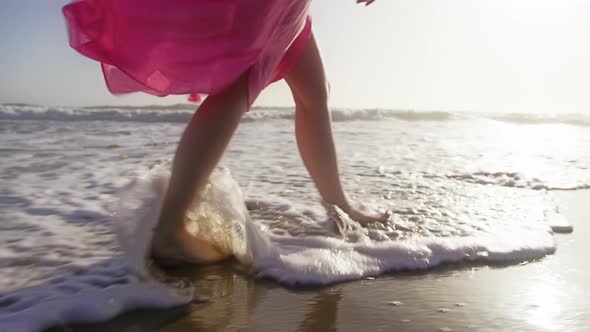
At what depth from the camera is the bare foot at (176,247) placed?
1.44m

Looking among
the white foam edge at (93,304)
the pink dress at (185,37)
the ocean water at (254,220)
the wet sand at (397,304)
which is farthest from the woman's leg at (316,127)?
the white foam edge at (93,304)

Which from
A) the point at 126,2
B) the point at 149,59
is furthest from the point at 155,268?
the point at 126,2

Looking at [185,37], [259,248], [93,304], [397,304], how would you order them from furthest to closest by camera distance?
1. [259,248]
2. [185,37]
3. [397,304]
4. [93,304]

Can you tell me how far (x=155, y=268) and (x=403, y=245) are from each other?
714 millimetres

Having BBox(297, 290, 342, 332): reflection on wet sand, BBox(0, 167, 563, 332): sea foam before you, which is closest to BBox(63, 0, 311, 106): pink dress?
BBox(0, 167, 563, 332): sea foam

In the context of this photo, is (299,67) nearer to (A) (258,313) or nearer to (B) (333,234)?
(B) (333,234)

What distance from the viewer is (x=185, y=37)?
4.62ft

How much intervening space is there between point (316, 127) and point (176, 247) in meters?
0.72

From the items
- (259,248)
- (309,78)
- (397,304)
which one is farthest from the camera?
(309,78)

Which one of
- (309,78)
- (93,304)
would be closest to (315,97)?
(309,78)

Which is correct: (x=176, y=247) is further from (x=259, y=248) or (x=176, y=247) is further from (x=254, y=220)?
(x=254, y=220)

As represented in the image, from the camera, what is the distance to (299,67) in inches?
74.8

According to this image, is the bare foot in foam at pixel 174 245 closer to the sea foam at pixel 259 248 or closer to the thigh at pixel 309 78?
the sea foam at pixel 259 248

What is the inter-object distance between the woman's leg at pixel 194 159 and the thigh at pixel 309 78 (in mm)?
476
